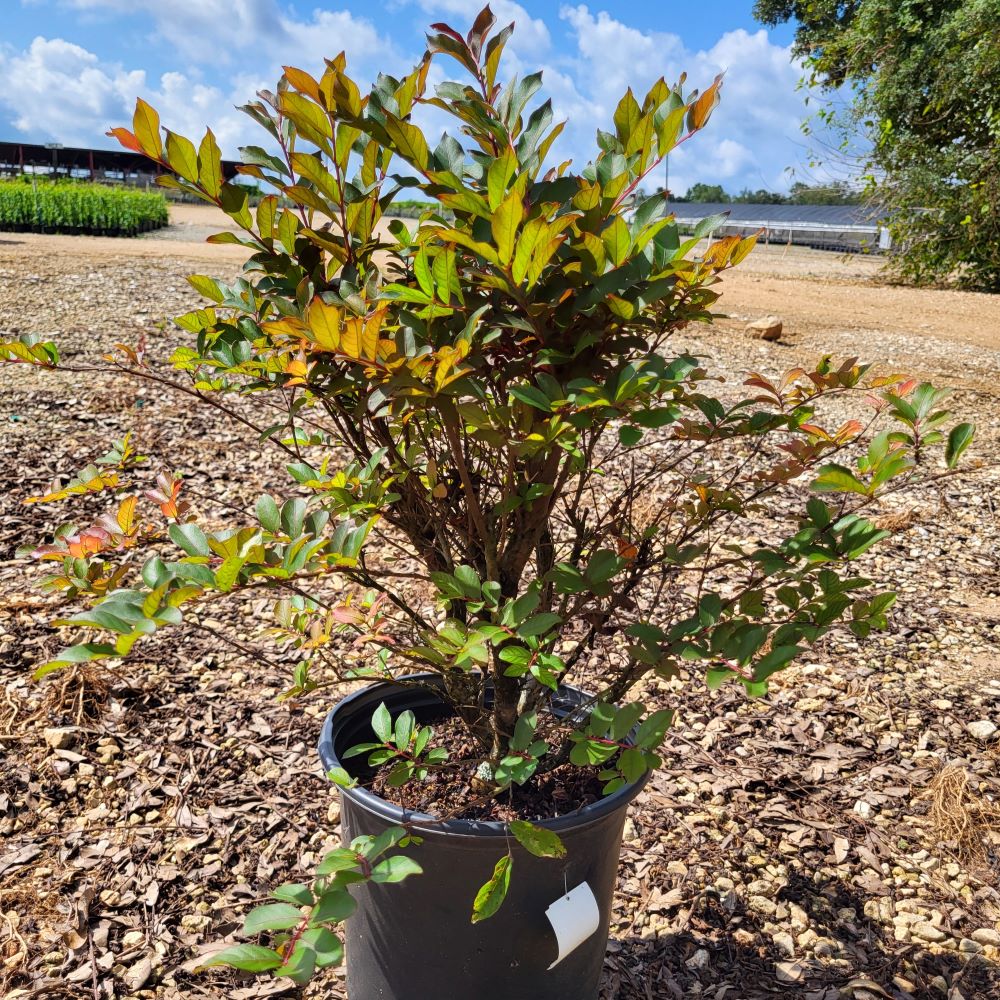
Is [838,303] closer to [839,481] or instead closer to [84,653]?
[839,481]

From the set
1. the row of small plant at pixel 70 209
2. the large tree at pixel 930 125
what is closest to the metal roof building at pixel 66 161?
the row of small plant at pixel 70 209

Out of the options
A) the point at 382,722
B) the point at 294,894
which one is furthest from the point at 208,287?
the point at 294,894

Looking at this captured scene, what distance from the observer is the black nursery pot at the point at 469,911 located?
4.09 feet

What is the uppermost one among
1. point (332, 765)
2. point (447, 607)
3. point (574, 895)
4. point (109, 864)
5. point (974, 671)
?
point (447, 607)

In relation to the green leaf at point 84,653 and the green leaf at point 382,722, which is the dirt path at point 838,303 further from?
the green leaf at point 84,653

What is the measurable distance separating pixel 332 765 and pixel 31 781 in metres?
1.21

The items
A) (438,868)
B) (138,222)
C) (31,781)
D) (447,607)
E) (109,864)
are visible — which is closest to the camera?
(438,868)

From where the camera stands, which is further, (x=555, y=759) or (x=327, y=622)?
(x=555, y=759)

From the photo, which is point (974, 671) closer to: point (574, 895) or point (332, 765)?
point (574, 895)

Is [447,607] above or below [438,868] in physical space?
above

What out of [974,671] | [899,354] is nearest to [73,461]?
[974,671]

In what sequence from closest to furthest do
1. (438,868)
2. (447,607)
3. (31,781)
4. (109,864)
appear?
(438,868), (447,607), (109,864), (31,781)

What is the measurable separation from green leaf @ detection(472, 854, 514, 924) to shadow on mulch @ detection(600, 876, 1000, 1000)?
2.60 ft

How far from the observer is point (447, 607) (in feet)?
4.76
